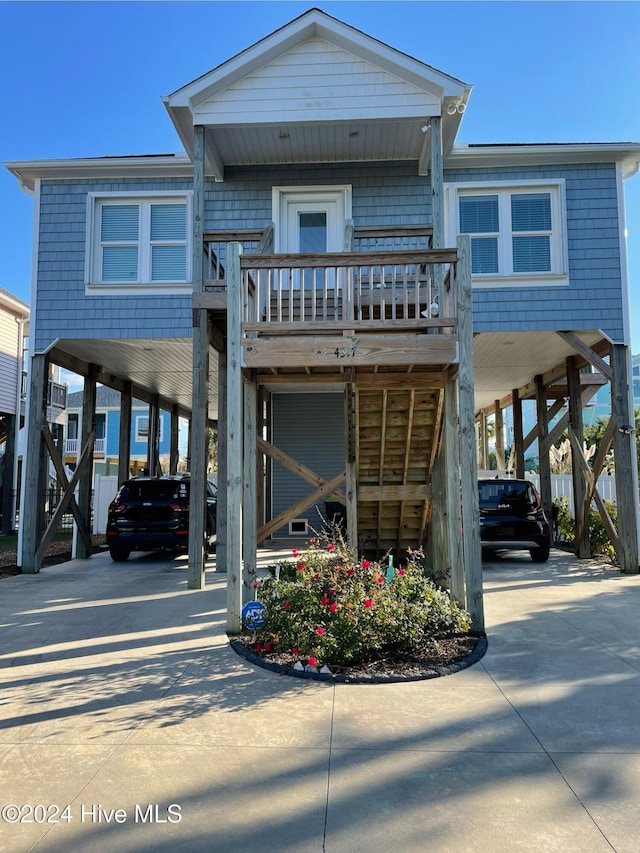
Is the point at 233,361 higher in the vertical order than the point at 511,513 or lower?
higher

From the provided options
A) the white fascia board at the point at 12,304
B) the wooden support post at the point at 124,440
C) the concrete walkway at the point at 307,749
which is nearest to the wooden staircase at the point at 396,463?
the concrete walkway at the point at 307,749

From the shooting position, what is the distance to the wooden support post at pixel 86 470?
11227 millimetres

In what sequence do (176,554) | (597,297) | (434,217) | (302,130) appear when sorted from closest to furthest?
(434,217)
(302,130)
(597,297)
(176,554)

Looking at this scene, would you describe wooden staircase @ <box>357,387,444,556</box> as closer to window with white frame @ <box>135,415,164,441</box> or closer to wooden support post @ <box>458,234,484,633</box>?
wooden support post @ <box>458,234,484,633</box>

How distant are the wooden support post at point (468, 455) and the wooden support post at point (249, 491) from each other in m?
2.08

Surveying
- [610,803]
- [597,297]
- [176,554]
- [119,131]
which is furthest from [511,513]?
[119,131]

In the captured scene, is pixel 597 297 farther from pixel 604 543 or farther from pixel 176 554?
pixel 176 554

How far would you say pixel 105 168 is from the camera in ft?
31.7

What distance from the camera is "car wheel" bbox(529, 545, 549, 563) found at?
10.2 meters

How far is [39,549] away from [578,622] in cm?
798

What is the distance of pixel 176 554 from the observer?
11891 millimetres

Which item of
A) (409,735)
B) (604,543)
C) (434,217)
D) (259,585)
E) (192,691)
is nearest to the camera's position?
(409,735)

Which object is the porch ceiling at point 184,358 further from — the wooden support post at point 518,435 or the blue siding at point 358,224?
the wooden support post at point 518,435

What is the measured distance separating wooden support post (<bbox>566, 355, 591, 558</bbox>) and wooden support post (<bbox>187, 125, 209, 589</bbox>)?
6570mm
